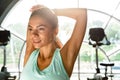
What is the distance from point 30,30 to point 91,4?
14.9ft

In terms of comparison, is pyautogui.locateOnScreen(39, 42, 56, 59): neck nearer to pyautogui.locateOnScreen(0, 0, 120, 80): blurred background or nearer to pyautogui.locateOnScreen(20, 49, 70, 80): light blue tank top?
pyautogui.locateOnScreen(20, 49, 70, 80): light blue tank top

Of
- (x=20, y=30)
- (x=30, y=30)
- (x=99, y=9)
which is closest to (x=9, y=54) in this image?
A: (x=20, y=30)

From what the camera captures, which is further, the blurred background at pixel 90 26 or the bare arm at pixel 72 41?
the blurred background at pixel 90 26

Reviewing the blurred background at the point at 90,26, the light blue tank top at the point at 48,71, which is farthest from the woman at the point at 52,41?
the blurred background at the point at 90,26

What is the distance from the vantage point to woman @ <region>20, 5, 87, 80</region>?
1123mm

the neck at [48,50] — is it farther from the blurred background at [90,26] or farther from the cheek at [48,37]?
the blurred background at [90,26]

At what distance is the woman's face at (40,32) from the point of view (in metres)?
1.14

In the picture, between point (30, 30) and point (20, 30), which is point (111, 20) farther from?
point (30, 30)

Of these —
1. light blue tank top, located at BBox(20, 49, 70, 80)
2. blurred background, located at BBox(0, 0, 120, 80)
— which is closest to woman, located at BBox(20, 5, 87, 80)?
light blue tank top, located at BBox(20, 49, 70, 80)

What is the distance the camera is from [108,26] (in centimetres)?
557

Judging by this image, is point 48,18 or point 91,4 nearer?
point 48,18

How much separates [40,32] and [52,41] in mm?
74

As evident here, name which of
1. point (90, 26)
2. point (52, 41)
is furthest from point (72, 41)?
point (90, 26)

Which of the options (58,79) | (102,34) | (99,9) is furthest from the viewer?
(99,9)
